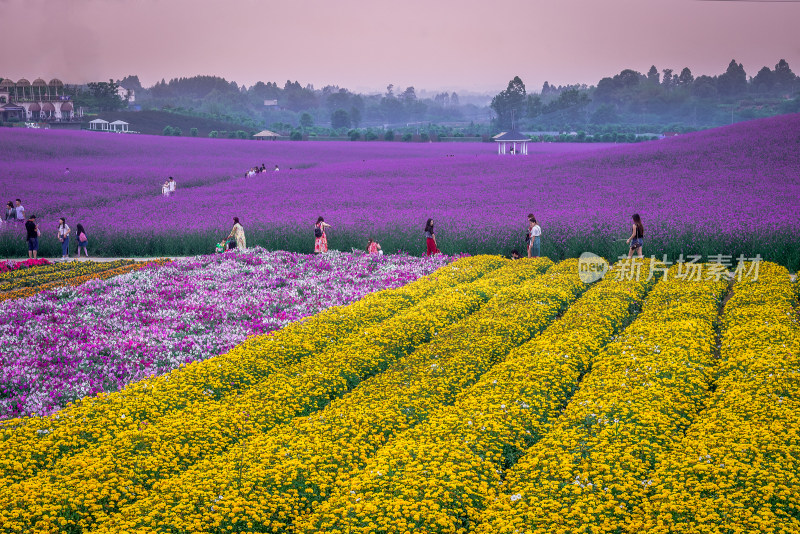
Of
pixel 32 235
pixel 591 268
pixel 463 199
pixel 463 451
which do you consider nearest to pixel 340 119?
pixel 463 199

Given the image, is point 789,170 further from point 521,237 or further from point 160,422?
point 160,422

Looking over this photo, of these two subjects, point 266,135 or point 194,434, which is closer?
point 194,434

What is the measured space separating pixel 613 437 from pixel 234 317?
11.6 meters

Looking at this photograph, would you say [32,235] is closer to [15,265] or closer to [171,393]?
[15,265]

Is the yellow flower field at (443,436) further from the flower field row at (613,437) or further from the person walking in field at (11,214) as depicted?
the person walking in field at (11,214)

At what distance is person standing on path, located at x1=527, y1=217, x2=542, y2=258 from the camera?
86.8ft

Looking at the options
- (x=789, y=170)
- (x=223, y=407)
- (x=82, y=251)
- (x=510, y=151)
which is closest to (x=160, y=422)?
(x=223, y=407)

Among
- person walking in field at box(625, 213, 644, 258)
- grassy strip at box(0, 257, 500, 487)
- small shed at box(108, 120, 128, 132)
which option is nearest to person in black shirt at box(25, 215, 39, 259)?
grassy strip at box(0, 257, 500, 487)

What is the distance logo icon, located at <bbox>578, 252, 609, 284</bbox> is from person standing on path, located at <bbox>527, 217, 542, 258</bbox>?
5.75 ft

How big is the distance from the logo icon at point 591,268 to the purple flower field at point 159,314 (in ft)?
16.5

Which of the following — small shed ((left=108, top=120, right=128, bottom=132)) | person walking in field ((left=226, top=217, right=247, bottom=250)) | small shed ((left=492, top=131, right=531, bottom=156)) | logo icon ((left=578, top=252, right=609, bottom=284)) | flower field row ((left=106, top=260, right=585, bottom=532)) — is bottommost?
flower field row ((left=106, top=260, right=585, bottom=532))

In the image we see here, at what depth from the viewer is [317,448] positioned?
31.6 feet

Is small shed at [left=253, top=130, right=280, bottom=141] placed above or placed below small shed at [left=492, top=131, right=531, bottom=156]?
above

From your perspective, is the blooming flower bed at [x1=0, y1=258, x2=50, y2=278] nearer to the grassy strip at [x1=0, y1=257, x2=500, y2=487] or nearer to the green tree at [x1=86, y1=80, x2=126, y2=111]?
the grassy strip at [x1=0, y1=257, x2=500, y2=487]
